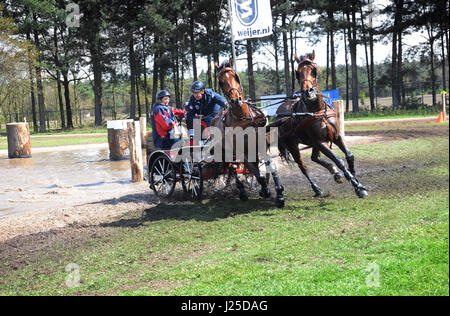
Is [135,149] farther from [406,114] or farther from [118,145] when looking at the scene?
[406,114]

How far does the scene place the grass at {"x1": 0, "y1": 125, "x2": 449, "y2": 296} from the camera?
3562mm

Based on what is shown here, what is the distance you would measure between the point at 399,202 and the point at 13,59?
3261cm

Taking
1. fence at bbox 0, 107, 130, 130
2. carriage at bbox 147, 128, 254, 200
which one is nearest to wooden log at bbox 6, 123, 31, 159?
carriage at bbox 147, 128, 254, 200

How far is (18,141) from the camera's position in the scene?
17609 millimetres

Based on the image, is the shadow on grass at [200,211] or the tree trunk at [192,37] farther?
the tree trunk at [192,37]

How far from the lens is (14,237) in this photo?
653 centimetres

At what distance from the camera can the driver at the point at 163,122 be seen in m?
8.77

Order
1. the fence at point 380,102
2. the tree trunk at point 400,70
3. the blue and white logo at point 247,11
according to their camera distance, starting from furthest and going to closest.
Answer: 1. the fence at point 380,102
2. the tree trunk at point 400,70
3. the blue and white logo at point 247,11

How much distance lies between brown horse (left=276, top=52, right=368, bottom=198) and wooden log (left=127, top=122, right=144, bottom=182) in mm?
4207

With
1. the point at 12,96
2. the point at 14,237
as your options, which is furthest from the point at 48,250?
the point at 12,96

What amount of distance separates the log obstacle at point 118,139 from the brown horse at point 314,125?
8.16 m

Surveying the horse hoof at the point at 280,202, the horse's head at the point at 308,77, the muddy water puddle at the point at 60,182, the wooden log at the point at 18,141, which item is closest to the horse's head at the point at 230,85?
the horse's head at the point at 308,77

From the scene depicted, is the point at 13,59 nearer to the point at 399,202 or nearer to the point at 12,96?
the point at 12,96

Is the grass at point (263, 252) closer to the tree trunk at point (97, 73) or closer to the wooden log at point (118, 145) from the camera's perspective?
the wooden log at point (118, 145)
